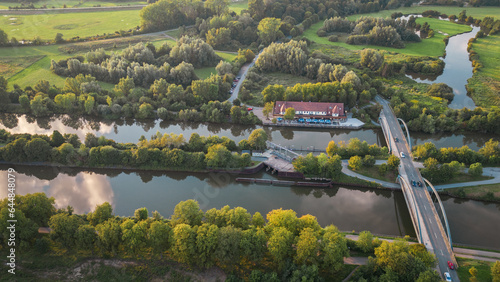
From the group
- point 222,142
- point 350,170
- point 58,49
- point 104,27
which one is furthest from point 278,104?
point 104,27

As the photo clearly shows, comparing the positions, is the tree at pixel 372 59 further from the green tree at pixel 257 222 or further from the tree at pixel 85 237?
the tree at pixel 85 237

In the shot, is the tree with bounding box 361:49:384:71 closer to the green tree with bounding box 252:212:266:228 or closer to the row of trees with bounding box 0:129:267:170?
the row of trees with bounding box 0:129:267:170

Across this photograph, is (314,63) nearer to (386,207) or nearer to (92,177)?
(386,207)

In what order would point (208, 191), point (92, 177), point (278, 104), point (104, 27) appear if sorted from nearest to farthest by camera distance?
point (208, 191) < point (92, 177) < point (278, 104) < point (104, 27)

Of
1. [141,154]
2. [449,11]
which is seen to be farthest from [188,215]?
[449,11]

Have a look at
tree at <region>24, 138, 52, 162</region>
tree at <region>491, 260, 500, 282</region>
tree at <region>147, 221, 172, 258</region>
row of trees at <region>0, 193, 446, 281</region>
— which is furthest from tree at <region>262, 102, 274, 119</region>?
tree at <region>491, 260, 500, 282</region>
